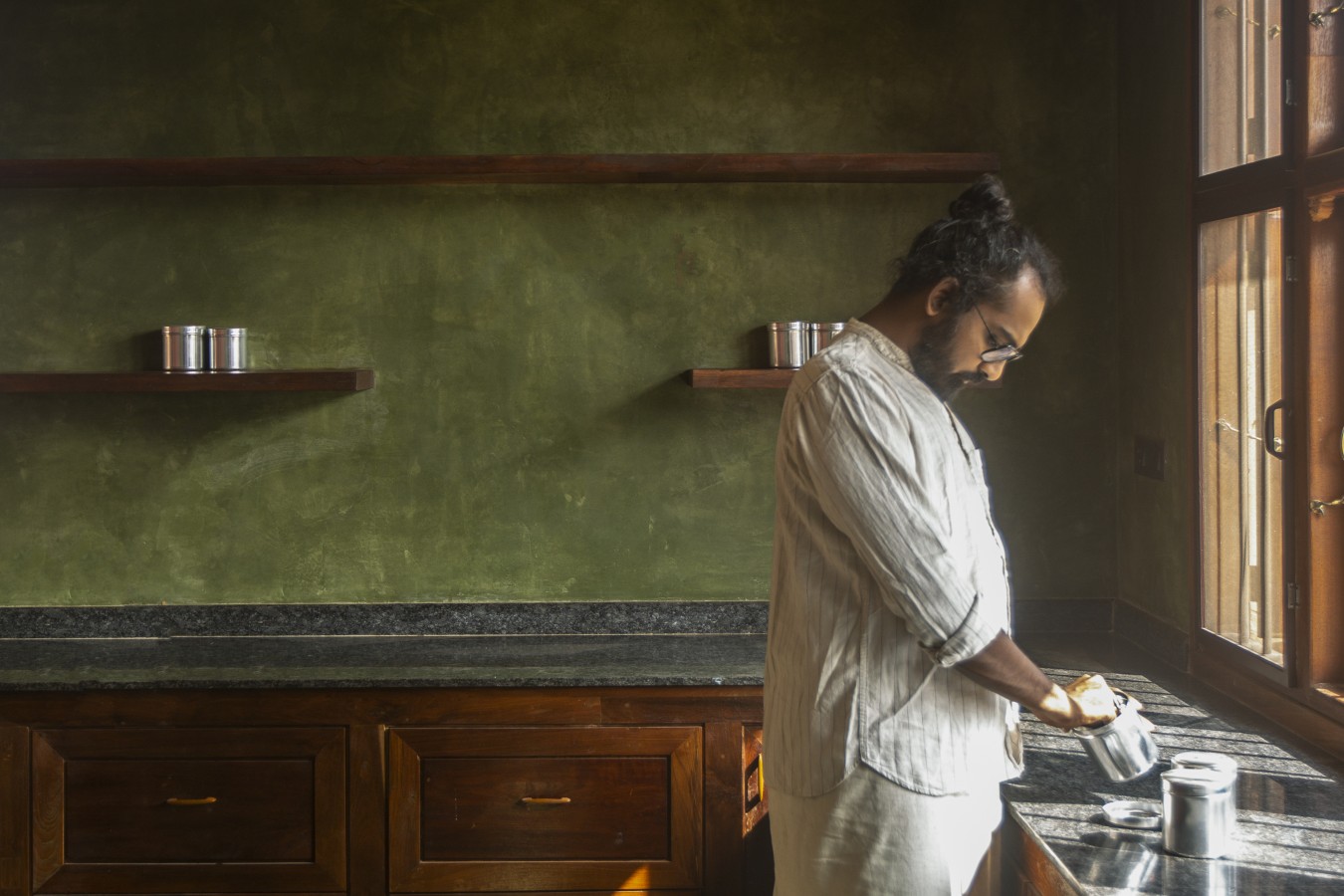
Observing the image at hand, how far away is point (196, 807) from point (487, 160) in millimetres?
1619

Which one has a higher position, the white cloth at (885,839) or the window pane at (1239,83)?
the window pane at (1239,83)

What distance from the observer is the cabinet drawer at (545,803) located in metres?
2.59

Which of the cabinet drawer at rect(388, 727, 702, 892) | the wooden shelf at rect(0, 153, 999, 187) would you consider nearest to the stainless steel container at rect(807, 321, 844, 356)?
the wooden shelf at rect(0, 153, 999, 187)

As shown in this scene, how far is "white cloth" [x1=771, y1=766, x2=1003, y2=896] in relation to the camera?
1.60 m

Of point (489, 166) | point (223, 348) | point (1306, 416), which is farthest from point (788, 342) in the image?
point (223, 348)

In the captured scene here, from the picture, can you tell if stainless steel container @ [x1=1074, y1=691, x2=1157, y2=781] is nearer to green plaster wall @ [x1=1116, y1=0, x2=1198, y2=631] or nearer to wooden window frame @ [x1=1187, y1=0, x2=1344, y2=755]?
wooden window frame @ [x1=1187, y1=0, x2=1344, y2=755]

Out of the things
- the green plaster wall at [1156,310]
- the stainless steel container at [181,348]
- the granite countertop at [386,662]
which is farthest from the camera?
the stainless steel container at [181,348]

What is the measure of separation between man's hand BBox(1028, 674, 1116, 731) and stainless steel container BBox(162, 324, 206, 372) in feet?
7.30

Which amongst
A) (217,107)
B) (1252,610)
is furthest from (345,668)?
(1252,610)

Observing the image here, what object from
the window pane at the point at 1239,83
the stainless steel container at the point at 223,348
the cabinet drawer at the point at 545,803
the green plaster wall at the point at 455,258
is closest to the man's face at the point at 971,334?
the window pane at the point at 1239,83

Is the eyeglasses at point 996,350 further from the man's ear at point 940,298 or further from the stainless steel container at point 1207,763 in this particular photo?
the stainless steel container at point 1207,763

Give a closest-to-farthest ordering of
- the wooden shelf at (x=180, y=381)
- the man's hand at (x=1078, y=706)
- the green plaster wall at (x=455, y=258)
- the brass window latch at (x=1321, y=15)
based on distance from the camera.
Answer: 1. the man's hand at (x=1078, y=706)
2. the brass window latch at (x=1321, y=15)
3. the wooden shelf at (x=180, y=381)
4. the green plaster wall at (x=455, y=258)

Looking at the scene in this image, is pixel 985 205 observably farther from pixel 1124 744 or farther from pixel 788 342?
pixel 788 342

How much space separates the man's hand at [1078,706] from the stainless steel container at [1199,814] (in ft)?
0.42
